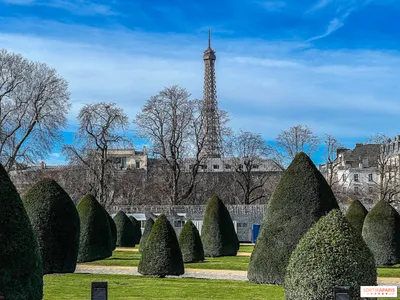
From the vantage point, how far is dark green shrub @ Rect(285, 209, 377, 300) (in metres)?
12.5

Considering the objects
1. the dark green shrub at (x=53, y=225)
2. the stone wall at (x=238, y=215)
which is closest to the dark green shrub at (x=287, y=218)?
the dark green shrub at (x=53, y=225)

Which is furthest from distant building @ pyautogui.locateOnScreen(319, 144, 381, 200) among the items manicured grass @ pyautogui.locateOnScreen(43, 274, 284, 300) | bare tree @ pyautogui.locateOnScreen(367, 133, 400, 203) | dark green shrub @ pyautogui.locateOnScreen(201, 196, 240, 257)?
manicured grass @ pyautogui.locateOnScreen(43, 274, 284, 300)

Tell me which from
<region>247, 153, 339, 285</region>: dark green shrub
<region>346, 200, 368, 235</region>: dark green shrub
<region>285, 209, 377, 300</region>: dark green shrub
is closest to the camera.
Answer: <region>285, 209, 377, 300</region>: dark green shrub

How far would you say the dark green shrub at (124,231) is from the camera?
46.6 meters

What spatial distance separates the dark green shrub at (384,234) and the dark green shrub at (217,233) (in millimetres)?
8149

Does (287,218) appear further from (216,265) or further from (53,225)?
(216,265)

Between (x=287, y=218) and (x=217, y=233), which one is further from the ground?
(x=287, y=218)

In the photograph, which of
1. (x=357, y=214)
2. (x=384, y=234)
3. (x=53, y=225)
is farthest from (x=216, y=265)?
(x=53, y=225)

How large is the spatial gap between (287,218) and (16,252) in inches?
404

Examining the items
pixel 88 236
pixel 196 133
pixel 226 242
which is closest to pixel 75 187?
pixel 196 133

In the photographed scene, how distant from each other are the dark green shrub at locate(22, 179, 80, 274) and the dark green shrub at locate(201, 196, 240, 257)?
1348cm

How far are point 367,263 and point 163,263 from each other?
11.7 meters

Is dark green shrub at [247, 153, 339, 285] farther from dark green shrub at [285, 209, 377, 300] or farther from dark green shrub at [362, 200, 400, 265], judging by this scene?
dark green shrub at [362, 200, 400, 265]

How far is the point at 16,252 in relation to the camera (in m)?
11.0
